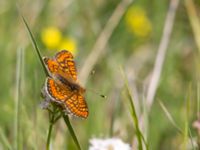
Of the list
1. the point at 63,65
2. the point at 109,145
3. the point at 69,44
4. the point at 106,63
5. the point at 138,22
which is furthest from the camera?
→ the point at 138,22

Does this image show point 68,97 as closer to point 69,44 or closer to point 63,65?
point 63,65

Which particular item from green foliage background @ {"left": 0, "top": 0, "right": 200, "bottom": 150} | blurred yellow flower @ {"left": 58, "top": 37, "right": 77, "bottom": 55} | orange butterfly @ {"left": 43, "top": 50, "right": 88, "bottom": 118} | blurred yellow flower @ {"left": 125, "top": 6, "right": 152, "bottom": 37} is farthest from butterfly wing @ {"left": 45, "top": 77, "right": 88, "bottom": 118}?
blurred yellow flower @ {"left": 125, "top": 6, "right": 152, "bottom": 37}

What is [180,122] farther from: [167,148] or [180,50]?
[180,50]

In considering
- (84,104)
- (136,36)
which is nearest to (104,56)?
(136,36)

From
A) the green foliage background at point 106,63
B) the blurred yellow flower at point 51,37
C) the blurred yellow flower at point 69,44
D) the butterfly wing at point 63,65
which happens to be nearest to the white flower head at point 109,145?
the butterfly wing at point 63,65

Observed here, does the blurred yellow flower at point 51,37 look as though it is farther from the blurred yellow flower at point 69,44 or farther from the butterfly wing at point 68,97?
the butterfly wing at point 68,97

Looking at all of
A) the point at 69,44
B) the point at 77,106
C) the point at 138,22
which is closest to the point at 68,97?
the point at 77,106

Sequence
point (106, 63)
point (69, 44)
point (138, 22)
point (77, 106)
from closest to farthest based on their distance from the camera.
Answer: point (77, 106), point (106, 63), point (69, 44), point (138, 22)
